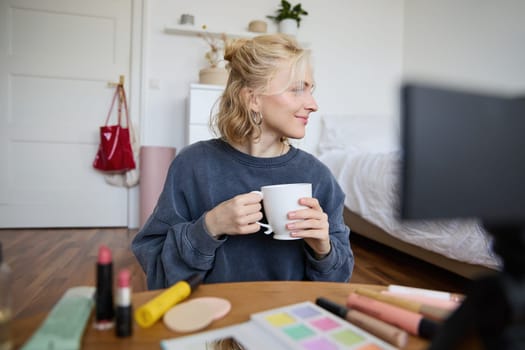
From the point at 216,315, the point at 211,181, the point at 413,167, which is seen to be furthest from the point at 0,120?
the point at 413,167

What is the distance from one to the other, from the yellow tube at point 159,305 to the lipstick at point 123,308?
2 centimetres

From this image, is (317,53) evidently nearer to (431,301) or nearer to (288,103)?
(288,103)

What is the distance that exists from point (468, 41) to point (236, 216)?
118 inches

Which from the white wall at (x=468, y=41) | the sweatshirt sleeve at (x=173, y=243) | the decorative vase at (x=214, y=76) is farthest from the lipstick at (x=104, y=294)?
the decorative vase at (x=214, y=76)

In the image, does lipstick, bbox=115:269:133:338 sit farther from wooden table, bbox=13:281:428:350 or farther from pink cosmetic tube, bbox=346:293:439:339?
pink cosmetic tube, bbox=346:293:439:339

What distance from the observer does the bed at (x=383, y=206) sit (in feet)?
4.77

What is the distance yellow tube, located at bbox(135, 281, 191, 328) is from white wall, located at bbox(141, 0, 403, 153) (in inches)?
109

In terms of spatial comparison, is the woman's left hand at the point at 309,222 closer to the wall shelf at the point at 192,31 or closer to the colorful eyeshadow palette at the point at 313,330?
the colorful eyeshadow palette at the point at 313,330

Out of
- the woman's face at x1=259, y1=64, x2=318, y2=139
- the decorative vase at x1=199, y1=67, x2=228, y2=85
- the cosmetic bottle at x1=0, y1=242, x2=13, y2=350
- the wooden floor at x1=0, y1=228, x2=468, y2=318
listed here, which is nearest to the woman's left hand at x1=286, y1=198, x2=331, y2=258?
the woman's face at x1=259, y1=64, x2=318, y2=139

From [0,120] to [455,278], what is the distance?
325 cm

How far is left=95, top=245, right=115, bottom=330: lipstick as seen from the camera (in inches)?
15.7

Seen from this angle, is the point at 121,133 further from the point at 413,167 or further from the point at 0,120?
the point at 413,167

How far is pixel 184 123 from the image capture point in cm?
316

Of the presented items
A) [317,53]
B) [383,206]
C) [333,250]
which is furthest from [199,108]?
[333,250]
